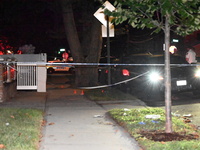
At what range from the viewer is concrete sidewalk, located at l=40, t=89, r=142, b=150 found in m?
6.00

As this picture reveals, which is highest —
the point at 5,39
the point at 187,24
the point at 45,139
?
the point at 5,39

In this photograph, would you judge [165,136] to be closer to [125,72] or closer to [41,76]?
[125,72]

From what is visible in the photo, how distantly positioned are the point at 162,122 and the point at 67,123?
219cm

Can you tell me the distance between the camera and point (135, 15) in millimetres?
6703

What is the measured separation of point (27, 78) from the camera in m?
14.4

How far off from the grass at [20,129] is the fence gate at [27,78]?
5475 mm

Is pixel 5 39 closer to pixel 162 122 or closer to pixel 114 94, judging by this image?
pixel 114 94

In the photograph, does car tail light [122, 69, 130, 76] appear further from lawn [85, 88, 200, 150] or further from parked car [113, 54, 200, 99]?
lawn [85, 88, 200, 150]

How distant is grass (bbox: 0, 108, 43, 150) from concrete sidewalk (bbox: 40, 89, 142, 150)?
22 cm

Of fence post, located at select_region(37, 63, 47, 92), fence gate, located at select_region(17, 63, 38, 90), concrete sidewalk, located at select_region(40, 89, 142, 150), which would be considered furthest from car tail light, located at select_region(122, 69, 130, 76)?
fence gate, located at select_region(17, 63, 38, 90)

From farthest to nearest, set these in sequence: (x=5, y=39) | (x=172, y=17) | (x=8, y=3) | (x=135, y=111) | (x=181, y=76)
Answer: (x=5, y=39), (x=8, y=3), (x=181, y=76), (x=135, y=111), (x=172, y=17)

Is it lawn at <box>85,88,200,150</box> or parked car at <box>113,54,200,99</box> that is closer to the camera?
lawn at <box>85,88,200,150</box>

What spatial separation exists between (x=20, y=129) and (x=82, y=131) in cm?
128

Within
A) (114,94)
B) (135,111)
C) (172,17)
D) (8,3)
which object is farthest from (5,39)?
(172,17)
